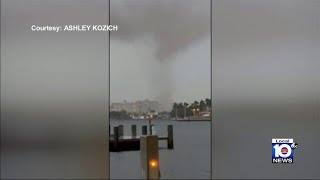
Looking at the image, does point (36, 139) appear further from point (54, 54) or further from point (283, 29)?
point (283, 29)

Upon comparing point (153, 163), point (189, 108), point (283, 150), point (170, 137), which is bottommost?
point (153, 163)

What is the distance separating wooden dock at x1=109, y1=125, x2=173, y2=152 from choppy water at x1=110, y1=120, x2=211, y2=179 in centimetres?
3

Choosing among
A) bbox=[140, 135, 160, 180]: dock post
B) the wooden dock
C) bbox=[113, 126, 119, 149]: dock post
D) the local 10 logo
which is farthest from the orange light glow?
the local 10 logo

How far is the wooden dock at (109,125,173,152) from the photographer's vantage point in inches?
150

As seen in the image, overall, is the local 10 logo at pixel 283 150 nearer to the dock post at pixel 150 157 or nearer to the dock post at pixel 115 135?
the dock post at pixel 150 157

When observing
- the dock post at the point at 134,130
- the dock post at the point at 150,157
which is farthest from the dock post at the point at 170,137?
the dock post at the point at 134,130

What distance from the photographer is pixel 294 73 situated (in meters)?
3.86

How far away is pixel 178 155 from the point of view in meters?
3.81

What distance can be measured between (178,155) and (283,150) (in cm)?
86

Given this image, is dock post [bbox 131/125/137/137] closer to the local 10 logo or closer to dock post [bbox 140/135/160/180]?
dock post [bbox 140/135/160/180]

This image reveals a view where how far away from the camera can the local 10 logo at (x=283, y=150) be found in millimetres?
3834

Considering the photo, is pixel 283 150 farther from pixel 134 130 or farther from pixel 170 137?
pixel 134 130

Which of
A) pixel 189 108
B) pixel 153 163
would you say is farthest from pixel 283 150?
pixel 153 163

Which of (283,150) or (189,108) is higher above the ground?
(189,108)
